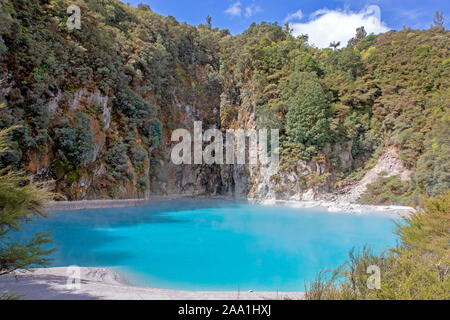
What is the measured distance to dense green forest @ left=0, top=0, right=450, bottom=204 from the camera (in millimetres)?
13711

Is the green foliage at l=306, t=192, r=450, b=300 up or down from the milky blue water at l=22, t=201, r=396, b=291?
up

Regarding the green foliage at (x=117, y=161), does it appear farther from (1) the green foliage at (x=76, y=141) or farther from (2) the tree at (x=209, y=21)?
(2) the tree at (x=209, y=21)

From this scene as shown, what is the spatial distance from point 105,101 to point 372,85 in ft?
74.6

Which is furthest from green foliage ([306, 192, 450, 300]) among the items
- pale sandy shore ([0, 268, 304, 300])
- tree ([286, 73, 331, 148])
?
tree ([286, 73, 331, 148])

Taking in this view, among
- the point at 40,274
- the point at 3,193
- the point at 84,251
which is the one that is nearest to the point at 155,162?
the point at 84,251

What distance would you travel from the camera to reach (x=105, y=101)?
1759 centimetres

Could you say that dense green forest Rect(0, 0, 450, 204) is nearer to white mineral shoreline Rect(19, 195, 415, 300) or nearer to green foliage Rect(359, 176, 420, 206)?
green foliage Rect(359, 176, 420, 206)

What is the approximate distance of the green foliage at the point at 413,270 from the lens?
255cm
